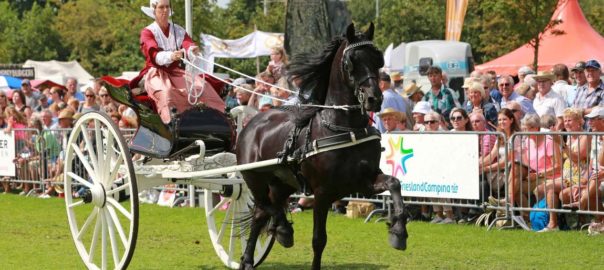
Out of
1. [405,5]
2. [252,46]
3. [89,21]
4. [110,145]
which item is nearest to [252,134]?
[110,145]

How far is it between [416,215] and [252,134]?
501cm

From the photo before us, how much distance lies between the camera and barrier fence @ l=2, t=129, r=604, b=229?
40.0 feet

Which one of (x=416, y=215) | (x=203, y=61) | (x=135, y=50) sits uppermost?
(x=135, y=50)

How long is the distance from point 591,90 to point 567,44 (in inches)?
518

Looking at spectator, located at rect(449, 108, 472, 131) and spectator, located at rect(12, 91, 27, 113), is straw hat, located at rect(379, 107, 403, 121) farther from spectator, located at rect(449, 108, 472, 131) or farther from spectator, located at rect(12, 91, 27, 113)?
spectator, located at rect(12, 91, 27, 113)

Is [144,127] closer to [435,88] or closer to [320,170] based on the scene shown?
[320,170]

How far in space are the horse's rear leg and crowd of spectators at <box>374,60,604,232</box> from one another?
4.33 m

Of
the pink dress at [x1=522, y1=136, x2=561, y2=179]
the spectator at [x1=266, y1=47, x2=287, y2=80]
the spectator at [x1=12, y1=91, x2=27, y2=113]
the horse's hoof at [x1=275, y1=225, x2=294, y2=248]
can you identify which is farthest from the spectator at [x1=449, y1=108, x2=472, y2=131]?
the spectator at [x1=12, y1=91, x2=27, y2=113]

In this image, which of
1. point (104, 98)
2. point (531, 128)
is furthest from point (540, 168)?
point (104, 98)

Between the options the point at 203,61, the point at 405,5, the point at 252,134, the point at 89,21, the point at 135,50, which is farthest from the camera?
the point at 89,21

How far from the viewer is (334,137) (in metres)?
8.39

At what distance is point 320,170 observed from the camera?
27.9 ft

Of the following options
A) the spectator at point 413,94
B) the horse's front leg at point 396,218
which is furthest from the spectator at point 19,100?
the horse's front leg at point 396,218

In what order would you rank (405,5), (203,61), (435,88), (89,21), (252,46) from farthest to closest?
(89,21) → (405,5) → (252,46) → (435,88) → (203,61)
